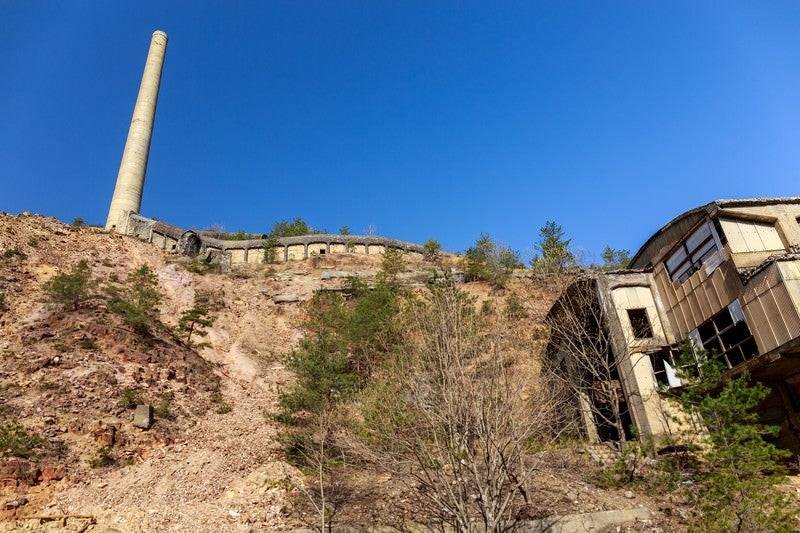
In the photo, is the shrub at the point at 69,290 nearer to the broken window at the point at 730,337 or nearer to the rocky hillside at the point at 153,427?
the rocky hillside at the point at 153,427

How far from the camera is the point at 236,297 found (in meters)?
33.9

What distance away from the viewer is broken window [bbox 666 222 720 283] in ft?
55.8

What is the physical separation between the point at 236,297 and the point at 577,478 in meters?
25.6

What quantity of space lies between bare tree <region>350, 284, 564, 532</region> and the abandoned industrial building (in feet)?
18.5

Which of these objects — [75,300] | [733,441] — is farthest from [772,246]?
[75,300]

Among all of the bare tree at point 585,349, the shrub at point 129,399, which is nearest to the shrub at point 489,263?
the bare tree at point 585,349

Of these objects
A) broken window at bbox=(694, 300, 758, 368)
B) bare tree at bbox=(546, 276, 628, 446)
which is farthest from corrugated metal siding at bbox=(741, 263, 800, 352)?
bare tree at bbox=(546, 276, 628, 446)

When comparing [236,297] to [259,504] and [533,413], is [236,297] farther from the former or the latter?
[533,413]

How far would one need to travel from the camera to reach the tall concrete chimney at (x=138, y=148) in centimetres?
4478

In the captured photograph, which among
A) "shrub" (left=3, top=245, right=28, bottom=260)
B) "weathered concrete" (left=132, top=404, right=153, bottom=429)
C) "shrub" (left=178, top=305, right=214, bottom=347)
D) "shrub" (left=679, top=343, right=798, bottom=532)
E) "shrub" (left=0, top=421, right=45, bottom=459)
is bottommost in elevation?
"shrub" (left=679, top=343, right=798, bottom=532)

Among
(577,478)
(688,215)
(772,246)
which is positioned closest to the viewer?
(577,478)

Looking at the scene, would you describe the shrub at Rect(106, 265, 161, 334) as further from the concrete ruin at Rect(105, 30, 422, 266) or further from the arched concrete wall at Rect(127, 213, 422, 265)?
the arched concrete wall at Rect(127, 213, 422, 265)

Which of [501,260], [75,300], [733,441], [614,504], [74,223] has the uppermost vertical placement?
[74,223]

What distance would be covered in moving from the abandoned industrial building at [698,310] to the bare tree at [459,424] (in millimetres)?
5624
